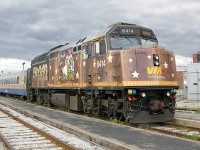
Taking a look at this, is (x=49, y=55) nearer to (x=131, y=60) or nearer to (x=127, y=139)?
(x=131, y=60)

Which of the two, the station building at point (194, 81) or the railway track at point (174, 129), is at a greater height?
the station building at point (194, 81)

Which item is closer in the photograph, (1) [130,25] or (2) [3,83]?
(1) [130,25]

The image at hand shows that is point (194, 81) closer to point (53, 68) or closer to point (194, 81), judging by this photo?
point (194, 81)

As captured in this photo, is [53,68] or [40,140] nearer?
[40,140]

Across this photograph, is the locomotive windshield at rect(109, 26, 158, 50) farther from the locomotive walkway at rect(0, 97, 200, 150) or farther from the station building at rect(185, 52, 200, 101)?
the station building at rect(185, 52, 200, 101)

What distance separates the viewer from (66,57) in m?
17.8

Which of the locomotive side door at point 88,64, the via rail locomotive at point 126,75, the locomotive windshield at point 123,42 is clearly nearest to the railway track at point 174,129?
the via rail locomotive at point 126,75

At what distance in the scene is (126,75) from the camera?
38.4 ft

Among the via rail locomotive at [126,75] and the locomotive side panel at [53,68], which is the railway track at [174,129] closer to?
the via rail locomotive at [126,75]

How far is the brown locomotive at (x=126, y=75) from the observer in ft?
38.7

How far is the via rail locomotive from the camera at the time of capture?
11.8 m

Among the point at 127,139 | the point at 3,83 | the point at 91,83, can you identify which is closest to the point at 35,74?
the point at 91,83

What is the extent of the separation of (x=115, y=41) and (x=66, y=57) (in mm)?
5553

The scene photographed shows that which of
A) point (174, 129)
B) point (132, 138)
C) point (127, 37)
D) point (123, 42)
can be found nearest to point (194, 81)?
point (127, 37)
